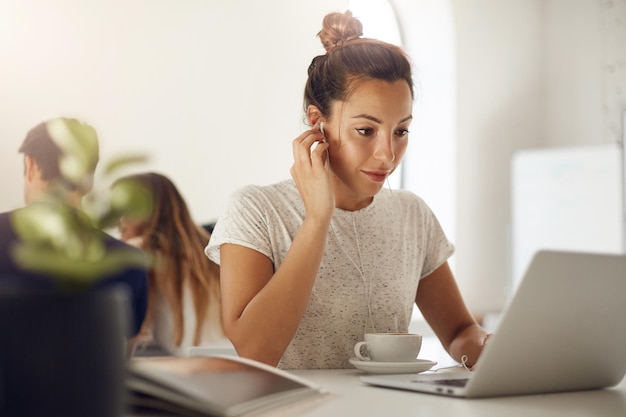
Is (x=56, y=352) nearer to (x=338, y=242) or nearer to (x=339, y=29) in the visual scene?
(x=338, y=242)

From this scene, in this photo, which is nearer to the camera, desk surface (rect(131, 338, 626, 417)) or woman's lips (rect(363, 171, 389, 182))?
desk surface (rect(131, 338, 626, 417))

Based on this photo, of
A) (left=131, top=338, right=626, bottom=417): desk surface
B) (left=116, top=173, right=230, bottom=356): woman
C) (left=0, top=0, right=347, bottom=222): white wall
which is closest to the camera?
(left=131, top=338, right=626, bottom=417): desk surface

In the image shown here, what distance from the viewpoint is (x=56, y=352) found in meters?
0.53

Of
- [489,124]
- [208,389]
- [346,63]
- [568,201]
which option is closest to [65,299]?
[208,389]

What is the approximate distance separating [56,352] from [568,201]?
4.80m

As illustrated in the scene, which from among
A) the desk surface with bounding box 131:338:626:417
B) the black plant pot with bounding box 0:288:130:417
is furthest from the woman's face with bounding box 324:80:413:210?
the black plant pot with bounding box 0:288:130:417

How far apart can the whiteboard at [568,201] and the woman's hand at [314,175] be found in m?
3.45

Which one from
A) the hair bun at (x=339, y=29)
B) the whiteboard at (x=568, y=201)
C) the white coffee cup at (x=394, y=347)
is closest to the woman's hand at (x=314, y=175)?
the hair bun at (x=339, y=29)

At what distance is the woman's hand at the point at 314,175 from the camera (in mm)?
1661

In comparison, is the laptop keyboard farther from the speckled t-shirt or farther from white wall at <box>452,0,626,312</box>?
white wall at <box>452,0,626,312</box>

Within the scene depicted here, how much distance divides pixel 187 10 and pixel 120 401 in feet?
12.6

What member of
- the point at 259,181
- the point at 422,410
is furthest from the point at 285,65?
the point at 422,410

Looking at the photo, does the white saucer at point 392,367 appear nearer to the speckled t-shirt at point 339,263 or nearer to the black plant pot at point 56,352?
the speckled t-shirt at point 339,263

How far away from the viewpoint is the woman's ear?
6.15 feet
